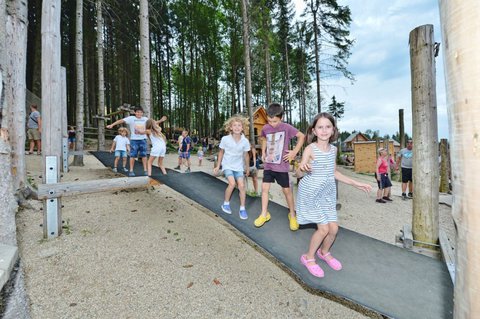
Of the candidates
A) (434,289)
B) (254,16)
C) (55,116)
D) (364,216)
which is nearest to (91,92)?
(254,16)

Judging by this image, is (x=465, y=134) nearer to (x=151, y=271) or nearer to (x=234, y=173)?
(x=234, y=173)

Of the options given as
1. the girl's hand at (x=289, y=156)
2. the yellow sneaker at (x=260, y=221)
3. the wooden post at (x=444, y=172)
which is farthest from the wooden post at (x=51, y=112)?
the wooden post at (x=444, y=172)

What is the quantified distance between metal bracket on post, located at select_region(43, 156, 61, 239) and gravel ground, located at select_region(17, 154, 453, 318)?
15cm

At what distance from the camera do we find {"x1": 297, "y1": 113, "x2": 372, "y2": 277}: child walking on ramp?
241 centimetres

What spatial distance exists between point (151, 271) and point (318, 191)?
2101 millimetres

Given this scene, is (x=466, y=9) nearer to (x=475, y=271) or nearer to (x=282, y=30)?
(x=475, y=271)

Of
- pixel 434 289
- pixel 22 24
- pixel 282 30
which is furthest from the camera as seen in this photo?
pixel 282 30

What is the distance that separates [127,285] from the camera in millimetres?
2703

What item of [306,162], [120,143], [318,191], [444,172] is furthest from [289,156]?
[444,172]

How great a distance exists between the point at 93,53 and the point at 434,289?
21925 mm

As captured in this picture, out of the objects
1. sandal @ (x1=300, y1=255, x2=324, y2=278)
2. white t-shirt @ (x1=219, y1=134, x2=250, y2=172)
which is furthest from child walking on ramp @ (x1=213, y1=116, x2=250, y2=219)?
sandal @ (x1=300, y1=255, x2=324, y2=278)

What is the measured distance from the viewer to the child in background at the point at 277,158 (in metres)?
3.10

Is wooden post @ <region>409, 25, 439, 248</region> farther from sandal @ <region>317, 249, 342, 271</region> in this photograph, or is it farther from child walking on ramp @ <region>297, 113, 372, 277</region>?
sandal @ <region>317, 249, 342, 271</region>

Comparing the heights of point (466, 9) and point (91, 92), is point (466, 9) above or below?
below
